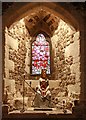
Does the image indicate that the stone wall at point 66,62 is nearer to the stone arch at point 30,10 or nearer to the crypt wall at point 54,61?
the crypt wall at point 54,61

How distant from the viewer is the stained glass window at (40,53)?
35.7 feet

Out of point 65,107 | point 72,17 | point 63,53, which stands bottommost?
point 65,107

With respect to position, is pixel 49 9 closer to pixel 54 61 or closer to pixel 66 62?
pixel 66 62

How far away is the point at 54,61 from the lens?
10.7 meters

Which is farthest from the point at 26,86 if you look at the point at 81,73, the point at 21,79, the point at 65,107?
the point at 81,73

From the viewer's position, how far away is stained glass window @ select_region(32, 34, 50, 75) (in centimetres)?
1089

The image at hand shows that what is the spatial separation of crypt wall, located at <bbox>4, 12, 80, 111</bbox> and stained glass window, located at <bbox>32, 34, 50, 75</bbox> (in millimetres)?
Result: 206

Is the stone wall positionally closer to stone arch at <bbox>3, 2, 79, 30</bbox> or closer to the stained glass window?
the stained glass window

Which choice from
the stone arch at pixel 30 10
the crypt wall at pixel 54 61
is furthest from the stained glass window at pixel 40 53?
the stone arch at pixel 30 10

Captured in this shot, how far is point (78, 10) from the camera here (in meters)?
7.14

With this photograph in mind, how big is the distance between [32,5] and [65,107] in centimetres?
301

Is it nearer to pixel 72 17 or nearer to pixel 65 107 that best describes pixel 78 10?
pixel 72 17

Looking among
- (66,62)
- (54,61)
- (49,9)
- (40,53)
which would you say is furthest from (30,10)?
(40,53)

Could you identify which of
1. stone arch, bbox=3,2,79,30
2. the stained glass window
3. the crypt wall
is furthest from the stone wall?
stone arch, bbox=3,2,79,30
